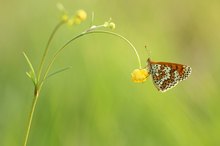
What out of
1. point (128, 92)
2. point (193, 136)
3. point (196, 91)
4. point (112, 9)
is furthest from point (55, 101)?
point (112, 9)

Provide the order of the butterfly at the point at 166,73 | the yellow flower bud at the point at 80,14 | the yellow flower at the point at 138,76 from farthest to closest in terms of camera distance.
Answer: the butterfly at the point at 166,73, the yellow flower at the point at 138,76, the yellow flower bud at the point at 80,14

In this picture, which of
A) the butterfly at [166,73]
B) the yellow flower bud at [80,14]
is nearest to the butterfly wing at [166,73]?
the butterfly at [166,73]

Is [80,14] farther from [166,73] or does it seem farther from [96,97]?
[96,97]

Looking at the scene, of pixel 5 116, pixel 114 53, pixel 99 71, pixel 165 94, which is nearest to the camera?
pixel 5 116

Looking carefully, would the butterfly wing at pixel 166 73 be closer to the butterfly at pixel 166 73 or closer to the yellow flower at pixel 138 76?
the butterfly at pixel 166 73

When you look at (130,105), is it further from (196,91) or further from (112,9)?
(112,9)

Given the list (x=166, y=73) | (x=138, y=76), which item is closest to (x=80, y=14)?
(x=138, y=76)

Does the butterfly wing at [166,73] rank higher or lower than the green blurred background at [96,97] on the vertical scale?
lower

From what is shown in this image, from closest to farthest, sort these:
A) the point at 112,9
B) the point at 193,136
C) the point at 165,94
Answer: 1. the point at 193,136
2. the point at 165,94
3. the point at 112,9
